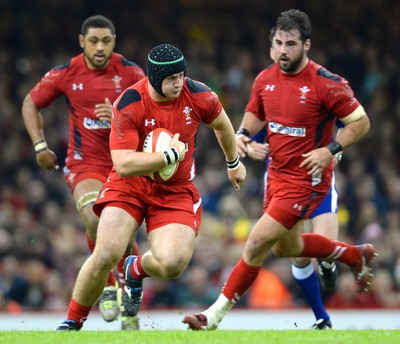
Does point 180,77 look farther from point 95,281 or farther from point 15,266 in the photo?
point 15,266

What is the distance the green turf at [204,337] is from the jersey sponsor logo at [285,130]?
6.27ft

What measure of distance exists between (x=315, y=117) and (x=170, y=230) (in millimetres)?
1892

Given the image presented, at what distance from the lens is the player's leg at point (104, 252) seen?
373 inches

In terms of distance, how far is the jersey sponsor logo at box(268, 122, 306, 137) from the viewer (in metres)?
10.6


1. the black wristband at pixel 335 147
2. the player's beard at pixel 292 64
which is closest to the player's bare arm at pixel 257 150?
the black wristband at pixel 335 147

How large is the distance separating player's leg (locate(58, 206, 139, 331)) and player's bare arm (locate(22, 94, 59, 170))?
6.76 feet

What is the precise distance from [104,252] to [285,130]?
2228 millimetres

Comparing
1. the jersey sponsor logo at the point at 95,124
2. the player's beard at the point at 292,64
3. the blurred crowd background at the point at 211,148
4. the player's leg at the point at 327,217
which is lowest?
the blurred crowd background at the point at 211,148

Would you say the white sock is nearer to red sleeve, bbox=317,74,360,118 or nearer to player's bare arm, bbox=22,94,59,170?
red sleeve, bbox=317,74,360,118

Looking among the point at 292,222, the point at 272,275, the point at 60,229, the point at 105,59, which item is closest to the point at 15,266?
the point at 60,229

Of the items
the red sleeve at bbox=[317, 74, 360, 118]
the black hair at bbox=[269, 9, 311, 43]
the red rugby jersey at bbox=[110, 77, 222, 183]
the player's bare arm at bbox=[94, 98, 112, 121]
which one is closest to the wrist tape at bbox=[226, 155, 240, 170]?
the red rugby jersey at bbox=[110, 77, 222, 183]

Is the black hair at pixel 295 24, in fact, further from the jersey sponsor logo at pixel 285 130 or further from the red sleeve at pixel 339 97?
the jersey sponsor logo at pixel 285 130

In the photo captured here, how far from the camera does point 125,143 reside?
9453 millimetres

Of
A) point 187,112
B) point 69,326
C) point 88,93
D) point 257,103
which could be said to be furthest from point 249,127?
point 69,326
